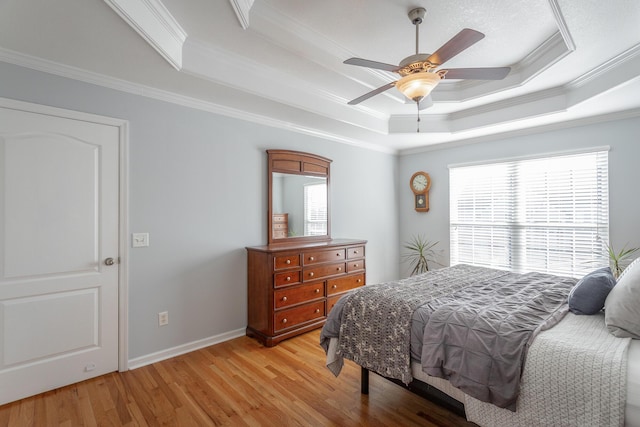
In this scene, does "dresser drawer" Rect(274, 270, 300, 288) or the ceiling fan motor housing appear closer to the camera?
the ceiling fan motor housing

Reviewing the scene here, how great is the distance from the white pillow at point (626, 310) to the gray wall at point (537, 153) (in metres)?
2.31

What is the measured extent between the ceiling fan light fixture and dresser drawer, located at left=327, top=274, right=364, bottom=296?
2243mm

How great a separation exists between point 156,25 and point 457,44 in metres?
1.91

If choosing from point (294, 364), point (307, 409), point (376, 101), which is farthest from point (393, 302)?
point (376, 101)

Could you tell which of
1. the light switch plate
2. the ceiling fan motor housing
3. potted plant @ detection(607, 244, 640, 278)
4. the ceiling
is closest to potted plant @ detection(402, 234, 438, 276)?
potted plant @ detection(607, 244, 640, 278)

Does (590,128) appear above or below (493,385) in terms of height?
above

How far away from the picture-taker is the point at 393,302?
2.00 meters

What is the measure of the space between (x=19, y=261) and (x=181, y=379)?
145cm

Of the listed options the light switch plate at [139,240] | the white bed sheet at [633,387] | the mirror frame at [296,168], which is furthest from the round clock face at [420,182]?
the light switch plate at [139,240]

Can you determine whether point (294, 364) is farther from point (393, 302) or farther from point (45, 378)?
point (45, 378)

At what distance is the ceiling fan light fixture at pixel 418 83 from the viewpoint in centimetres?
201

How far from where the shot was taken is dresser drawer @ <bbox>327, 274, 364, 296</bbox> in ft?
11.8

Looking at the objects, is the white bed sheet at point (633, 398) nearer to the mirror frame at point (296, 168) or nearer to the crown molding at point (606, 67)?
the crown molding at point (606, 67)

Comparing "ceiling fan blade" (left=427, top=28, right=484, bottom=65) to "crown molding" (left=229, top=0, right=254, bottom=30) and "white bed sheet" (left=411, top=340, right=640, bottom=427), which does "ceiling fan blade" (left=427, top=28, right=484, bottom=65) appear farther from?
"white bed sheet" (left=411, top=340, right=640, bottom=427)
